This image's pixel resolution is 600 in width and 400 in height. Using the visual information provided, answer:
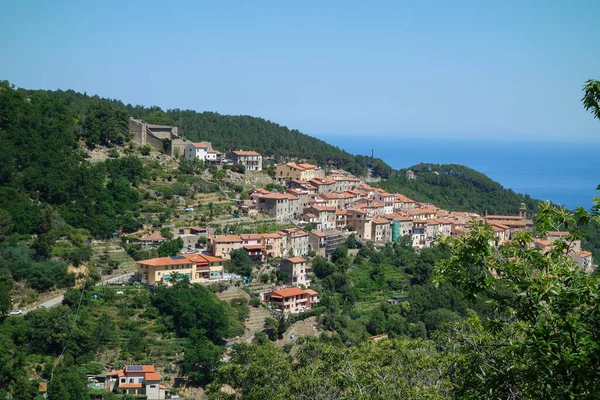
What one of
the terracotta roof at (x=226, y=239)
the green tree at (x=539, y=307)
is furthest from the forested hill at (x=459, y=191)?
the green tree at (x=539, y=307)

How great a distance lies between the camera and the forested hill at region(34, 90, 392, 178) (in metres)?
43.9

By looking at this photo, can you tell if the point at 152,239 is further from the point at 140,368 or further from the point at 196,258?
the point at 140,368

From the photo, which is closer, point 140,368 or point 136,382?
point 136,382

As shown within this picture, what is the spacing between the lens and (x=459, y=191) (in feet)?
166

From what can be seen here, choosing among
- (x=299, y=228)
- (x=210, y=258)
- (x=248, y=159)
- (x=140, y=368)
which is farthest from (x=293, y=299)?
(x=248, y=159)

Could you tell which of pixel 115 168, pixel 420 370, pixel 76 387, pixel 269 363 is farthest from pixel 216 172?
pixel 420 370

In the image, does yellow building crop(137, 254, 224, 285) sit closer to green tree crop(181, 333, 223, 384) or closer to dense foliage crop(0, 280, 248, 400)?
dense foliage crop(0, 280, 248, 400)

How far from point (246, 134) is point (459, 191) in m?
15.8

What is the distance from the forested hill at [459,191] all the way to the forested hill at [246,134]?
2446mm

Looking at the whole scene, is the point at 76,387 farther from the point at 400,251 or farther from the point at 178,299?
the point at 400,251

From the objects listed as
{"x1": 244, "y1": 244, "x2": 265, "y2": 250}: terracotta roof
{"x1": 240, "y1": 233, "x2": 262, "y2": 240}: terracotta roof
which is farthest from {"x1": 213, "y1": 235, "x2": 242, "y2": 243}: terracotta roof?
{"x1": 244, "y1": 244, "x2": 265, "y2": 250}: terracotta roof

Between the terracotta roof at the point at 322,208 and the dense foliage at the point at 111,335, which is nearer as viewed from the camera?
the dense foliage at the point at 111,335

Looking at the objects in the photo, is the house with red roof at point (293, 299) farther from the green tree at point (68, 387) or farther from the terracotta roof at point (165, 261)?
the green tree at point (68, 387)

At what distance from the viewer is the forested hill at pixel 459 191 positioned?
155ft
